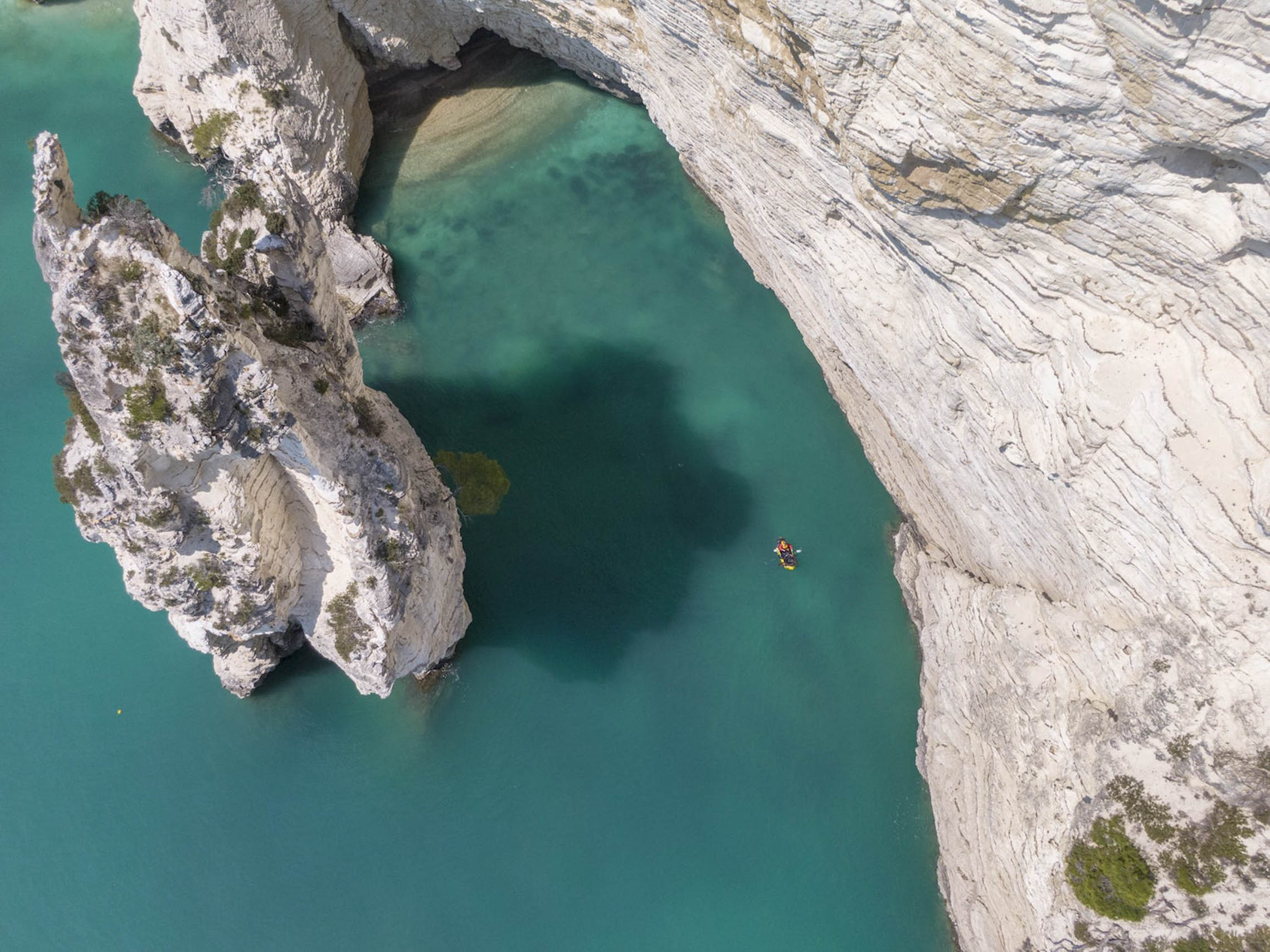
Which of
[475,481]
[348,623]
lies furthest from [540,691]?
[475,481]

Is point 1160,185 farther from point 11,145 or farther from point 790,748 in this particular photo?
point 11,145

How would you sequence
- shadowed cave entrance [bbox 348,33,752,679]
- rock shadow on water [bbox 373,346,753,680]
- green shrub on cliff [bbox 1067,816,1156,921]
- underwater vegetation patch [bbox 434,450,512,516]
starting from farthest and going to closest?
underwater vegetation patch [bbox 434,450,512,516], shadowed cave entrance [bbox 348,33,752,679], rock shadow on water [bbox 373,346,753,680], green shrub on cliff [bbox 1067,816,1156,921]

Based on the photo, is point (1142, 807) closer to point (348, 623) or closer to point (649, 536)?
point (649, 536)

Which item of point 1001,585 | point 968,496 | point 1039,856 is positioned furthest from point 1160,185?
point 1039,856

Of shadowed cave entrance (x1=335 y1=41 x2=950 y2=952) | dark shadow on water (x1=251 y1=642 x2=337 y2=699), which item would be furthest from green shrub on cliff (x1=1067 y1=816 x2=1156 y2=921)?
dark shadow on water (x1=251 y1=642 x2=337 y2=699)

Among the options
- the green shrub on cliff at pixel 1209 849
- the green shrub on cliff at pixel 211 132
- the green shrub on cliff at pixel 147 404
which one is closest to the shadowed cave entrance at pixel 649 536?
the green shrub on cliff at pixel 211 132

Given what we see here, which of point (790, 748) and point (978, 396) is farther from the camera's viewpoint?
point (790, 748)

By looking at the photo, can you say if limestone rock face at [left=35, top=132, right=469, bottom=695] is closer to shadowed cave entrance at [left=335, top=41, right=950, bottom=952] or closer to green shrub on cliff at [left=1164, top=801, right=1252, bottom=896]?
shadowed cave entrance at [left=335, top=41, right=950, bottom=952]

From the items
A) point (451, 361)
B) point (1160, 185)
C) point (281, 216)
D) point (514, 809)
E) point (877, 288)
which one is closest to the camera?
point (1160, 185)
